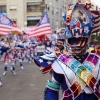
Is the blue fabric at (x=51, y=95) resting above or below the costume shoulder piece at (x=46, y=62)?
below

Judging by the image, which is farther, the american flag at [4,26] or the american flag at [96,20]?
the american flag at [4,26]

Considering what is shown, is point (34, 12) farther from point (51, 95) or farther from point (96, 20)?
point (51, 95)

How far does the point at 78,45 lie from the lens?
2.34m

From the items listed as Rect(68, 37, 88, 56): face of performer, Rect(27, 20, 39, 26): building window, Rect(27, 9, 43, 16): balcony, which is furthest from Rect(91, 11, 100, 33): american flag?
Rect(27, 20, 39, 26): building window

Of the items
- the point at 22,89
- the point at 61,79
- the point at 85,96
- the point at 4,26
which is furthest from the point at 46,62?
the point at 4,26

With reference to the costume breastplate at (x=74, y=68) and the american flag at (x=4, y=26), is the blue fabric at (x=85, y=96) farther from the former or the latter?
the american flag at (x=4, y=26)

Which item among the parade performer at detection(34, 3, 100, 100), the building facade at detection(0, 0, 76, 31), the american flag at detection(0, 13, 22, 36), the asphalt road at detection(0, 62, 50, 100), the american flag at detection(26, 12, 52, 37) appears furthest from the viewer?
the building facade at detection(0, 0, 76, 31)

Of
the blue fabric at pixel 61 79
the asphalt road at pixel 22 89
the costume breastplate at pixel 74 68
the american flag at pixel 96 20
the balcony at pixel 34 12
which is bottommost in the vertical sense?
the asphalt road at pixel 22 89

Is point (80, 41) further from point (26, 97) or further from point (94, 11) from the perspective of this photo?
point (26, 97)

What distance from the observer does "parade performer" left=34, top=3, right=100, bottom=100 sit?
89.9 inches

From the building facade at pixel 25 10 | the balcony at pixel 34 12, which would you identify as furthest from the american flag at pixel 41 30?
the balcony at pixel 34 12

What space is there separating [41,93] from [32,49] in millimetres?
11840

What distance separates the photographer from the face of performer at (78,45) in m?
2.35

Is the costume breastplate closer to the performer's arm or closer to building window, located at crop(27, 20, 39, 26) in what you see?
the performer's arm
